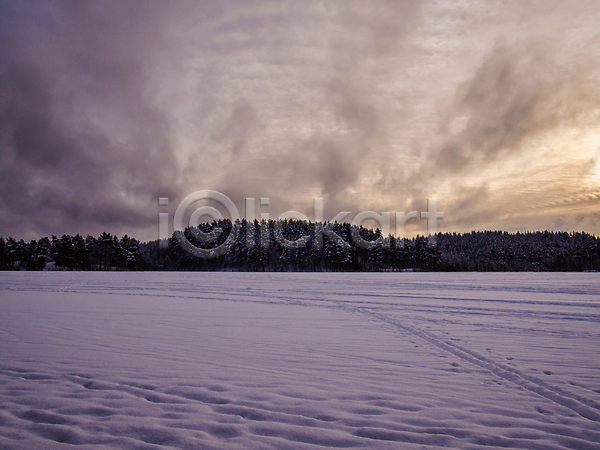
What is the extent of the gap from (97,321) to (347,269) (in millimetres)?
92373

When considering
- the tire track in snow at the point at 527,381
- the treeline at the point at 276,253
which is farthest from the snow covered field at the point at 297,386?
the treeline at the point at 276,253

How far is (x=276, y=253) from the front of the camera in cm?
11012

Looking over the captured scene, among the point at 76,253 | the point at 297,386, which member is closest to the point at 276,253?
the point at 76,253

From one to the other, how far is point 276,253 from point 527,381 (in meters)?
106

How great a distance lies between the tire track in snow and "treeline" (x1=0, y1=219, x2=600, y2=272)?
89.2 m

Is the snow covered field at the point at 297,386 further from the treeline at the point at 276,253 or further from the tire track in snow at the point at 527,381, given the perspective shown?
the treeline at the point at 276,253

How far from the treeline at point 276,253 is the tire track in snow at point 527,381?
293 ft

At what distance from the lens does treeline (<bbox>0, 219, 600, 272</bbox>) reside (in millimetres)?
99188

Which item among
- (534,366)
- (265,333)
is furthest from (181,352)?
(534,366)

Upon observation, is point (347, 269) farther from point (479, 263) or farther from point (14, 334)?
point (14, 334)

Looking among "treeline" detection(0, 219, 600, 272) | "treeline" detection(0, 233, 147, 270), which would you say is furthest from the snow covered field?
"treeline" detection(0, 233, 147, 270)

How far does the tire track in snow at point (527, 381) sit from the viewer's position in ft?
14.0

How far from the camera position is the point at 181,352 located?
6.79 meters

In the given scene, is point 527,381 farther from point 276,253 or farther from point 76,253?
point 76,253
